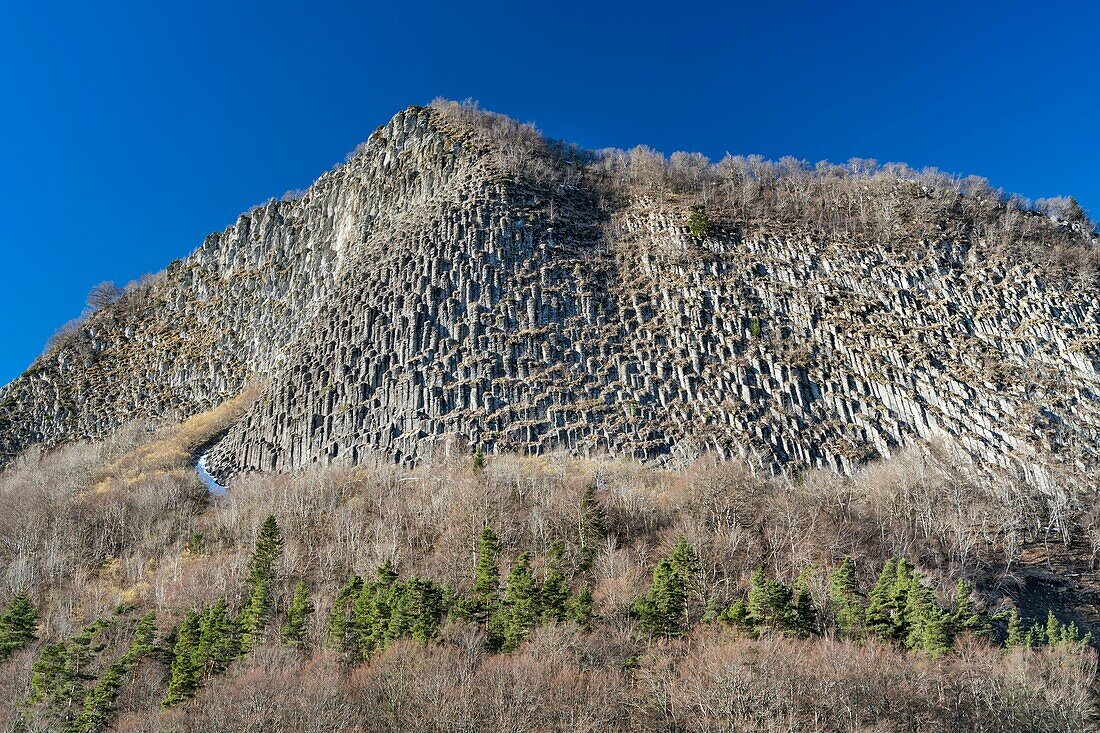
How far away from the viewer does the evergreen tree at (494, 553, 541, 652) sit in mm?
34469

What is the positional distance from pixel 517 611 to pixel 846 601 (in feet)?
58.2

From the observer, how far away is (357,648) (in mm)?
35906

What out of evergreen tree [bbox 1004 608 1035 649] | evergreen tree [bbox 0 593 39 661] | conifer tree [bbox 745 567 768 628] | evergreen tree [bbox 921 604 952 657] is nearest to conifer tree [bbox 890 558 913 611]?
evergreen tree [bbox 921 604 952 657]

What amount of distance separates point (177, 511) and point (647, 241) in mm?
56799

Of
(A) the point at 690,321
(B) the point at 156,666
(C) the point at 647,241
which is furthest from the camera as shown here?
(C) the point at 647,241

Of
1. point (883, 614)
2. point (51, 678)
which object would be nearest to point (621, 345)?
point (883, 614)

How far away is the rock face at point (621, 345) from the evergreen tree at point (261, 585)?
1511 centimetres

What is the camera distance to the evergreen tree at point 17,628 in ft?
136

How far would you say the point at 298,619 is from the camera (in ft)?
127

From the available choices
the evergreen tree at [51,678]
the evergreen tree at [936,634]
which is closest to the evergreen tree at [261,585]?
the evergreen tree at [51,678]

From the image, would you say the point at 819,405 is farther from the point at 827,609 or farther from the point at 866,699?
the point at 866,699

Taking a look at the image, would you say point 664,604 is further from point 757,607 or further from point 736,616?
point 757,607

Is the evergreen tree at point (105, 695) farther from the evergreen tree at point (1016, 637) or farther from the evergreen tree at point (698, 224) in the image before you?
the evergreen tree at point (698, 224)

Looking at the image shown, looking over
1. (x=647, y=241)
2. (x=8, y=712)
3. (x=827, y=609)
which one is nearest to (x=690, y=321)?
(x=647, y=241)
